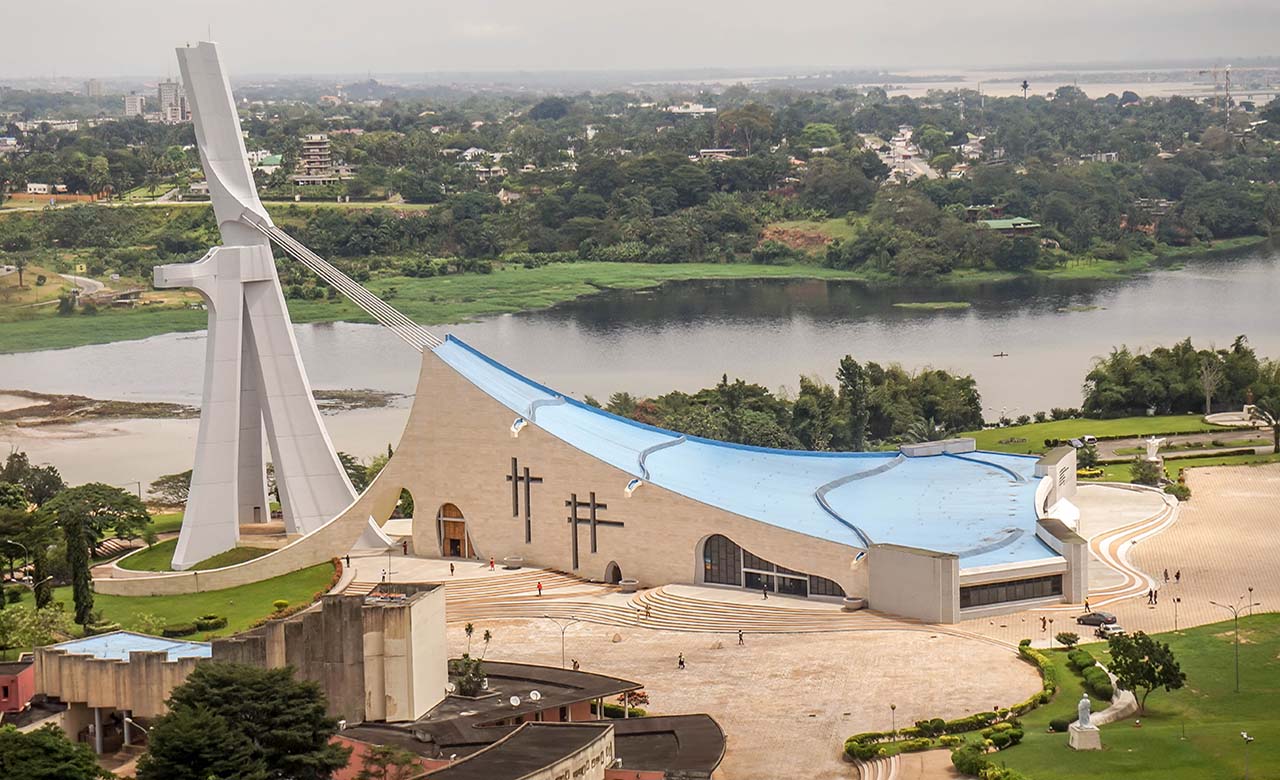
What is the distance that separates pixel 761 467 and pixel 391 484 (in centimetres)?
742

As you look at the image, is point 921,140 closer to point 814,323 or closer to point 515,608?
point 814,323

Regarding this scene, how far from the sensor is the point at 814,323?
84188mm

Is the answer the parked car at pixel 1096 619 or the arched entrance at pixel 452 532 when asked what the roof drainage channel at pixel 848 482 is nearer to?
the parked car at pixel 1096 619

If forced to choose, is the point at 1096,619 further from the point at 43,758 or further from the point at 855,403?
the point at 855,403

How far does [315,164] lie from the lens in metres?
115

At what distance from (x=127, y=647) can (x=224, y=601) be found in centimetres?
781

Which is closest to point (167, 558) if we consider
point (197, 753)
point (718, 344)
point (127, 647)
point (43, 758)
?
point (127, 647)

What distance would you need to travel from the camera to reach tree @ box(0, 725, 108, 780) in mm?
24578

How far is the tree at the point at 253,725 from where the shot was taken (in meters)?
24.6

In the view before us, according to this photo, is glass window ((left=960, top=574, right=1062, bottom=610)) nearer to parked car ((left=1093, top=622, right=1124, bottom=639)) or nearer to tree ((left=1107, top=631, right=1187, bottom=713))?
parked car ((left=1093, top=622, right=1124, bottom=639))

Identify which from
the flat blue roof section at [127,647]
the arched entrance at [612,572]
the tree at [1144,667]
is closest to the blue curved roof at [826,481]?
the arched entrance at [612,572]

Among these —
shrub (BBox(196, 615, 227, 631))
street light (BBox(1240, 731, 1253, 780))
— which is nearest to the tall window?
shrub (BBox(196, 615, 227, 631))

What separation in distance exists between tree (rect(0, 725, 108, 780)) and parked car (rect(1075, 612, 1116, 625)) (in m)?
16.9

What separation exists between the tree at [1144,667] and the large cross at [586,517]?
473 inches
